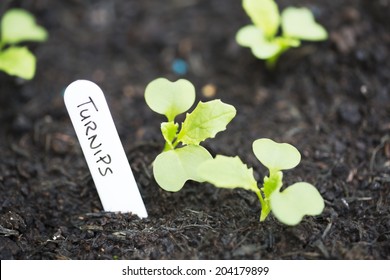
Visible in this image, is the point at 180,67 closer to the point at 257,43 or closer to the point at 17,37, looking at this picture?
the point at 257,43

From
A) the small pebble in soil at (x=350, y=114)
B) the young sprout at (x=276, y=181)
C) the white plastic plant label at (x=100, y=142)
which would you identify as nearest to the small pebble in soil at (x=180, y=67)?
the small pebble in soil at (x=350, y=114)

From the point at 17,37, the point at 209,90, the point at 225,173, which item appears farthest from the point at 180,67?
the point at 225,173

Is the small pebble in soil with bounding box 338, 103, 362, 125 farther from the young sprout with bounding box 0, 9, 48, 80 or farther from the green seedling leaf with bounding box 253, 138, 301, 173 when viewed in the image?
the young sprout with bounding box 0, 9, 48, 80

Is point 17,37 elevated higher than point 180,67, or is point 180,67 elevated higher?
point 17,37

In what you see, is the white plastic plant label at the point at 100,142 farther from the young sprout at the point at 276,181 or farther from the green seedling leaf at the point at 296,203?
the green seedling leaf at the point at 296,203
